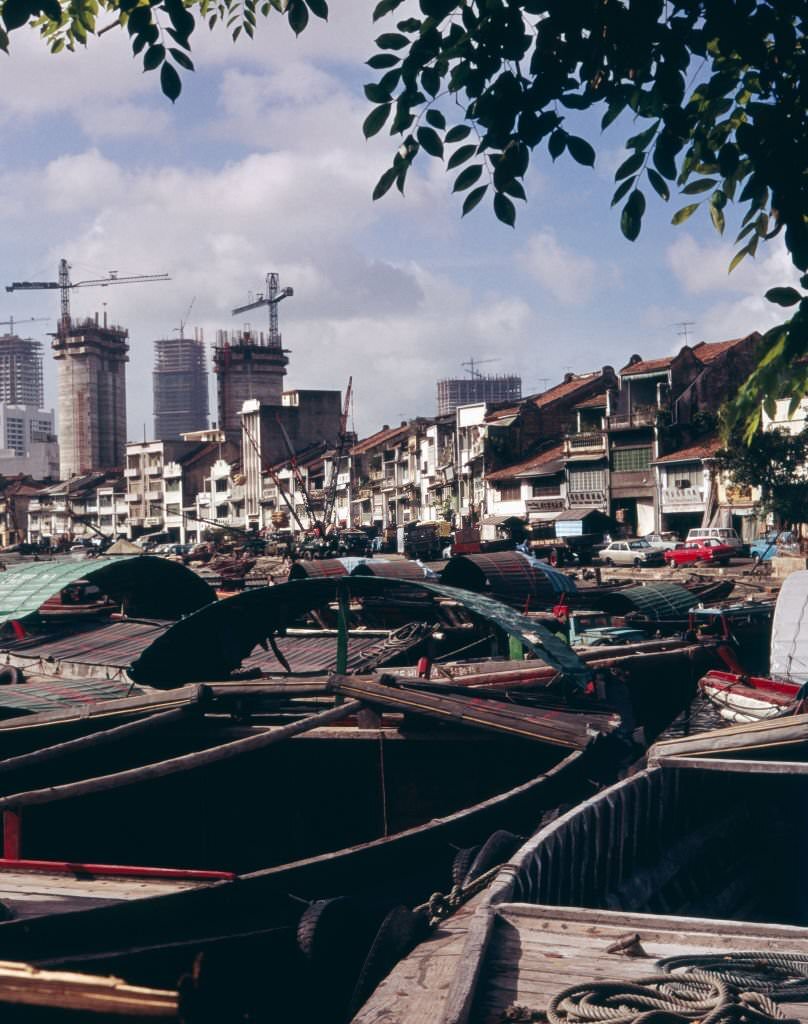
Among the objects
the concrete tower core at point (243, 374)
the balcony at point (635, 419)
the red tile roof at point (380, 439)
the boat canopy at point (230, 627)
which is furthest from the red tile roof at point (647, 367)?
the concrete tower core at point (243, 374)

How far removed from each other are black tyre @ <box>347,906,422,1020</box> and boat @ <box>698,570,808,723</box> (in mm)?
5121

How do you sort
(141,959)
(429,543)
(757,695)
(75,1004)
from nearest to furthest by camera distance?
(75,1004)
(141,959)
(757,695)
(429,543)

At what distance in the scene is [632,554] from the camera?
137 feet

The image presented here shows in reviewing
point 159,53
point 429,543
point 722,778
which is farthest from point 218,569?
point 159,53

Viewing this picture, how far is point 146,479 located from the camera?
96.5m

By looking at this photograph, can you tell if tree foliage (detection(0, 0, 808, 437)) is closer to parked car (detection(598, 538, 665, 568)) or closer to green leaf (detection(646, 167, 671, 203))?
green leaf (detection(646, 167, 671, 203))

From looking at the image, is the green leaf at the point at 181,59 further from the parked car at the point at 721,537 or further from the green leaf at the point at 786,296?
the parked car at the point at 721,537

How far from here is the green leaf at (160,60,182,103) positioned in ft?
15.4

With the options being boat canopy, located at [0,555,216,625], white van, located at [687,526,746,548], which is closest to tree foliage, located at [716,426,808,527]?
white van, located at [687,526,746,548]

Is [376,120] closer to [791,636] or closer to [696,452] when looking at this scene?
[791,636]

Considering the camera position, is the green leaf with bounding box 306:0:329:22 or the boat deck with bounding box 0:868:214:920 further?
the boat deck with bounding box 0:868:214:920

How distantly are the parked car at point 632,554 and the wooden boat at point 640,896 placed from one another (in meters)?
32.6

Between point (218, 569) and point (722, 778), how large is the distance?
4184 cm

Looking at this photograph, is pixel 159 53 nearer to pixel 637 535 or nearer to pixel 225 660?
pixel 225 660
